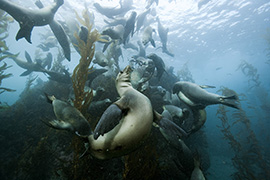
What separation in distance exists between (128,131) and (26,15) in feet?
17.4

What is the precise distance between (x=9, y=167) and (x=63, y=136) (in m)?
1.77

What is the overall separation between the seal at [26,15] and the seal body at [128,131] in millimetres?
4932

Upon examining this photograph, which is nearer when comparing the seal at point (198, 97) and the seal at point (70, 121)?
the seal at point (70, 121)

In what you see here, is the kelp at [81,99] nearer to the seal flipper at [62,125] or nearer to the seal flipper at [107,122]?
the seal flipper at [62,125]

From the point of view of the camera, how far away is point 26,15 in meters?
4.08

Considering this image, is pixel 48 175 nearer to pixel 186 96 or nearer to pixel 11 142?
pixel 11 142

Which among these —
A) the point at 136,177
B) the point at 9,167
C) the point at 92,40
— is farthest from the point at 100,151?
the point at 9,167

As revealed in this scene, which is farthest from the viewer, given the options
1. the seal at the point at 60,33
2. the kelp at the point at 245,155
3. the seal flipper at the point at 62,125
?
the kelp at the point at 245,155

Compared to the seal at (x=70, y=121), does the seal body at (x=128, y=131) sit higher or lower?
higher

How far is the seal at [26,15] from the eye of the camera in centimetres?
389

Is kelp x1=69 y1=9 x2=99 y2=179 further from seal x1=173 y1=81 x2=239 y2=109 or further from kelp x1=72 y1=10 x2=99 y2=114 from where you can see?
seal x1=173 y1=81 x2=239 y2=109

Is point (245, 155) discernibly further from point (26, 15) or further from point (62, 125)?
point (26, 15)

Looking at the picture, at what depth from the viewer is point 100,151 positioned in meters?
1.72

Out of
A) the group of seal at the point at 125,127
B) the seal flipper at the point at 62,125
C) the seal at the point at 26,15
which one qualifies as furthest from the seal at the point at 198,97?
the seal at the point at 26,15
